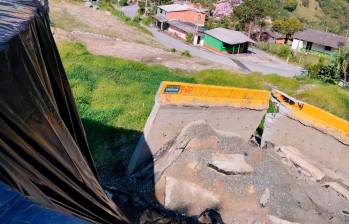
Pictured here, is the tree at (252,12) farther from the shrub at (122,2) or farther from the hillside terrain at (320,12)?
the shrub at (122,2)

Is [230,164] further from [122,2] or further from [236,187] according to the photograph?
[122,2]

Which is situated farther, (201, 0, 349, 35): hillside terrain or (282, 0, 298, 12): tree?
(282, 0, 298, 12): tree

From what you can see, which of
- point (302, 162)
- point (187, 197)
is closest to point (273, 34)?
point (302, 162)

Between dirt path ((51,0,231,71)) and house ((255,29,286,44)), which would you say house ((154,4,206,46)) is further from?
dirt path ((51,0,231,71))

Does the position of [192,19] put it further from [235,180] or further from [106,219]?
[106,219]

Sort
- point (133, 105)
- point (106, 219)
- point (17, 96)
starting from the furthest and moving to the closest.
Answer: point (133, 105)
point (106, 219)
point (17, 96)

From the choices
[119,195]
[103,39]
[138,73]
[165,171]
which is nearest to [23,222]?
[119,195]

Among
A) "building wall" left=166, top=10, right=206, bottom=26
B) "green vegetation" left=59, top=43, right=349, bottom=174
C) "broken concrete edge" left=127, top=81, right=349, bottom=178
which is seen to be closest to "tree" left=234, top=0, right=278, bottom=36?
"building wall" left=166, top=10, right=206, bottom=26
